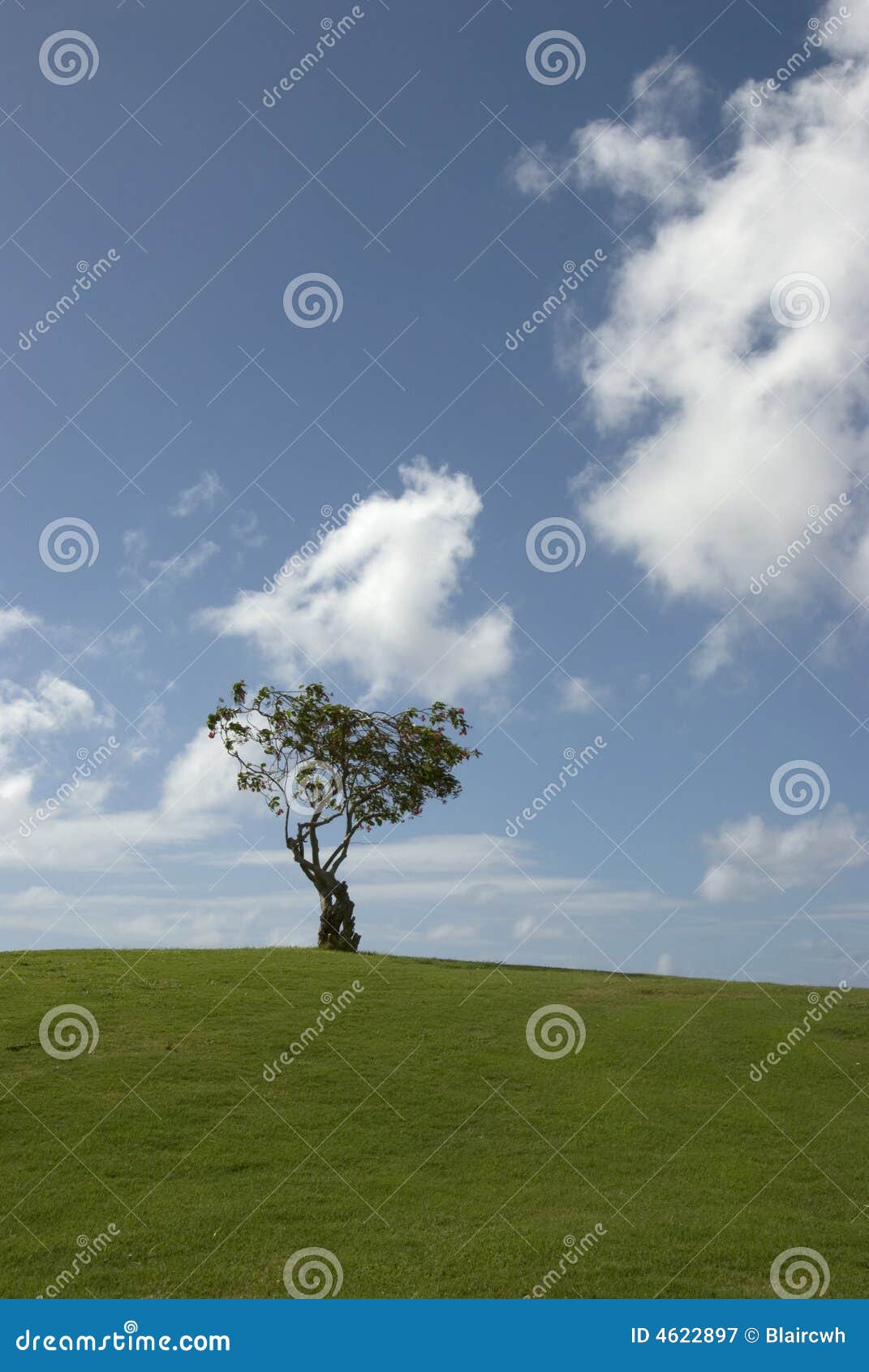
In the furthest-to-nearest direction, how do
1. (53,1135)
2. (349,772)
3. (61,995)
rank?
(349,772) < (61,995) < (53,1135)

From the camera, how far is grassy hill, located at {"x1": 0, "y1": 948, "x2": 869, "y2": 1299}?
1278 centimetres

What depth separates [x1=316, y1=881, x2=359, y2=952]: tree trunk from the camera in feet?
113

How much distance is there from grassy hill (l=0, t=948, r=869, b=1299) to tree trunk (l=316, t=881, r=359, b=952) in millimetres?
7482

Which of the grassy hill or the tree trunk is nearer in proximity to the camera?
the grassy hill

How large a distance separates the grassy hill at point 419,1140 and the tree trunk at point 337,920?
7482 millimetres

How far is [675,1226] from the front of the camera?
14.1m

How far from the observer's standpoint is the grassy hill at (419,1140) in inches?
503

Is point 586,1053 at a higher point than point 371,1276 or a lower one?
higher

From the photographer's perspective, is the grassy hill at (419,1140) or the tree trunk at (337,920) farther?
the tree trunk at (337,920)

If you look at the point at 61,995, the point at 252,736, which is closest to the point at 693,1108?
the point at 61,995

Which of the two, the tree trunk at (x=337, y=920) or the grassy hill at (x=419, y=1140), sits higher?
the tree trunk at (x=337, y=920)

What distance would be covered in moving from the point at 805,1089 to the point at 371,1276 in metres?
11.9

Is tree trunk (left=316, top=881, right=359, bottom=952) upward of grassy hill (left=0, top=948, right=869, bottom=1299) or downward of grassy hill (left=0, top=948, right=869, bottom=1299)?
upward

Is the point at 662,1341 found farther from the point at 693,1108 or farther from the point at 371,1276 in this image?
the point at 693,1108
